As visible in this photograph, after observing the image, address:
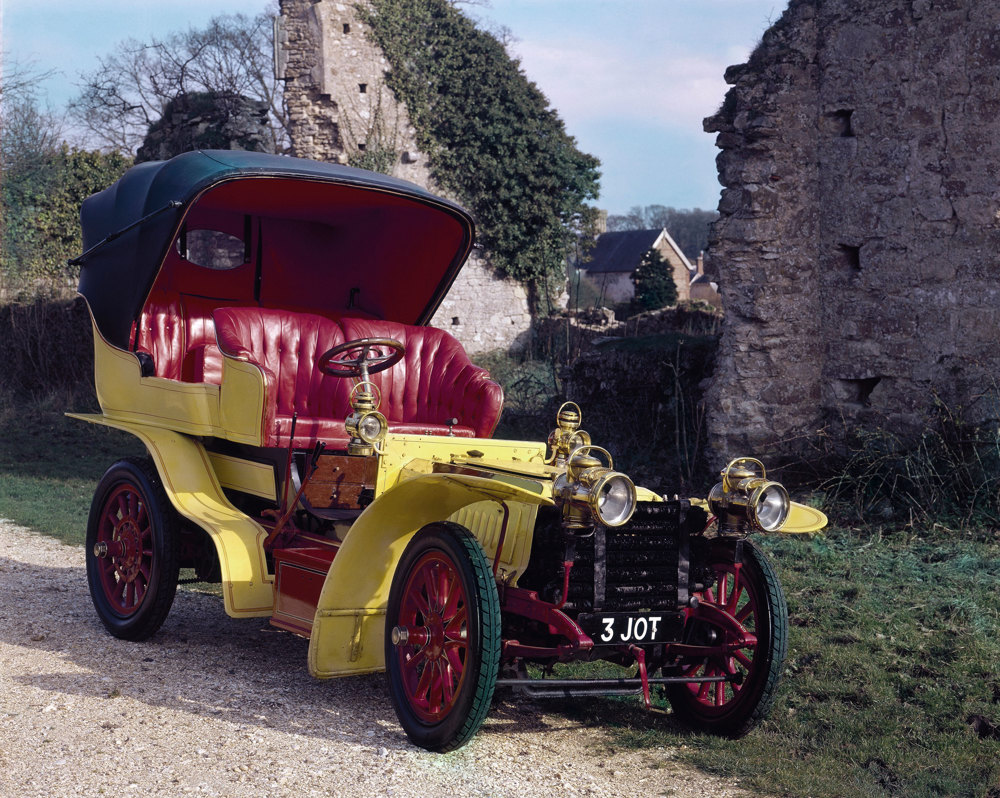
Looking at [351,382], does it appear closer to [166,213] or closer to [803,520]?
[166,213]

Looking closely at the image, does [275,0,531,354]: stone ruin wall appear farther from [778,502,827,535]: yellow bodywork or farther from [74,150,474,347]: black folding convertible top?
[778,502,827,535]: yellow bodywork

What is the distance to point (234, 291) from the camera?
24.8 ft

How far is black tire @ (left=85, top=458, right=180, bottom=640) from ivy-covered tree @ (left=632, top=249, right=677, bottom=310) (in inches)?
805

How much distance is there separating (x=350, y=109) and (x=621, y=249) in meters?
31.1

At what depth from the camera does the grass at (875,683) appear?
4305mm

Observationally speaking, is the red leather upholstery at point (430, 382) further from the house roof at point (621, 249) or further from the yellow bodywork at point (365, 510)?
the house roof at point (621, 249)

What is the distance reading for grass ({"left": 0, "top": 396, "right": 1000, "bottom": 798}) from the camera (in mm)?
4305

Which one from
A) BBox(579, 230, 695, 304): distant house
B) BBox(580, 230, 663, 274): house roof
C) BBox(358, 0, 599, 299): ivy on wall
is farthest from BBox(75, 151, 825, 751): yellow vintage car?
BBox(580, 230, 663, 274): house roof

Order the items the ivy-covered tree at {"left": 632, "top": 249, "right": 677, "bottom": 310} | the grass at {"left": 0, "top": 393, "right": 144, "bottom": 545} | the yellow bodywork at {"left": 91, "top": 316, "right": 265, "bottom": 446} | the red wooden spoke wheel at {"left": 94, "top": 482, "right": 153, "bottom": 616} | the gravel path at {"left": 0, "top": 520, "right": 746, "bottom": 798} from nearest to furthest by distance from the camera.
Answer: the gravel path at {"left": 0, "top": 520, "right": 746, "bottom": 798} < the yellow bodywork at {"left": 91, "top": 316, "right": 265, "bottom": 446} < the red wooden spoke wheel at {"left": 94, "top": 482, "right": 153, "bottom": 616} < the grass at {"left": 0, "top": 393, "right": 144, "bottom": 545} < the ivy-covered tree at {"left": 632, "top": 249, "right": 677, "bottom": 310}

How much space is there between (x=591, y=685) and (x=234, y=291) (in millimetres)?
4356

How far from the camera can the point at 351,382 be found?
6672mm

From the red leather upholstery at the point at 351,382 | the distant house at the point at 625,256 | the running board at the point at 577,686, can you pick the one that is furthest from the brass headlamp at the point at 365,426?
the distant house at the point at 625,256

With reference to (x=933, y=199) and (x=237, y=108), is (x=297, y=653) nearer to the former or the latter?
(x=933, y=199)

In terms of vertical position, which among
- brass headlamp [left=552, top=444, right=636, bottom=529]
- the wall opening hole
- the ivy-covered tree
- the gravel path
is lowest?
the gravel path
